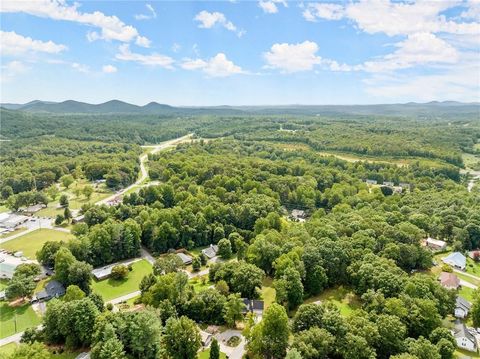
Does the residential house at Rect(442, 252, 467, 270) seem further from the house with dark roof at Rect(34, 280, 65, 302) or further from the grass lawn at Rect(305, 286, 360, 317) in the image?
the house with dark roof at Rect(34, 280, 65, 302)

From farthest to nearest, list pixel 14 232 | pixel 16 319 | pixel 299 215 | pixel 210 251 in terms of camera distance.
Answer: pixel 299 215
pixel 14 232
pixel 210 251
pixel 16 319

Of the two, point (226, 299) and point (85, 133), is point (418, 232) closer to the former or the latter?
point (226, 299)

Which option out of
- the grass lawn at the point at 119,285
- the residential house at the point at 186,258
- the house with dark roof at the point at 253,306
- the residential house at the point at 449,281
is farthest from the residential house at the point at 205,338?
the residential house at the point at 449,281

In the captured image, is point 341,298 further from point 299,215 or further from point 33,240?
point 33,240

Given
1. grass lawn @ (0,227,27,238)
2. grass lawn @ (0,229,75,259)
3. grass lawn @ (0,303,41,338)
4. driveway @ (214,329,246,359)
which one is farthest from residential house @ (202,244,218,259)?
grass lawn @ (0,227,27,238)

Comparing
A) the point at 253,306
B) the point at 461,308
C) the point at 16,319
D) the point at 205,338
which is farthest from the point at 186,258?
the point at 461,308

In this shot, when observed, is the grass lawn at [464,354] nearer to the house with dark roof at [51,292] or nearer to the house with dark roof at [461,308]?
the house with dark roof at [461,308]

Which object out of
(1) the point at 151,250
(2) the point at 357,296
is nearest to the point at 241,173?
(1) the point at 151,250
